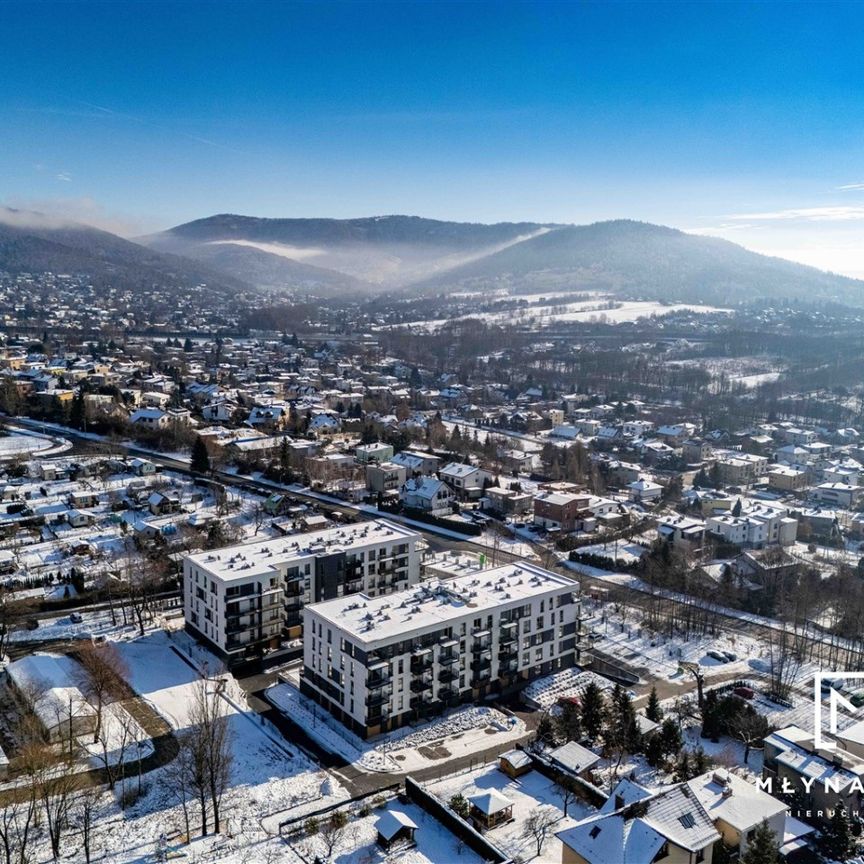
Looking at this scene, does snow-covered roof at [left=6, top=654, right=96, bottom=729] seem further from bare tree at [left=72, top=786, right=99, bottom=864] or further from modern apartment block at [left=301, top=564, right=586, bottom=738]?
modern apartment block at [left=301, top=564, right=586, bottom=738]

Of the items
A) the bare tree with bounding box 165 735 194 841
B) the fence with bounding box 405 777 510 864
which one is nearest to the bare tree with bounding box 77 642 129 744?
the bare tree with bounding box 165 735 194 841

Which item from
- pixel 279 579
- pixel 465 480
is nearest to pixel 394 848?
pixel 279 579

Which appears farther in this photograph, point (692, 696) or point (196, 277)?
point (196, 277)

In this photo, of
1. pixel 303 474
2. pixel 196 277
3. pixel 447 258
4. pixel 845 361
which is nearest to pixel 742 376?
pixel 845 361

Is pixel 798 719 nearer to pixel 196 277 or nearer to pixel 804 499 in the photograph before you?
pixel 804 499

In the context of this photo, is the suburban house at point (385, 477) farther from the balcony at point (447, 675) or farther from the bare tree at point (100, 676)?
the balcony at point (447, 675)

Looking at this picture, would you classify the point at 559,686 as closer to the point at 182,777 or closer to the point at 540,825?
the point at 540,825
